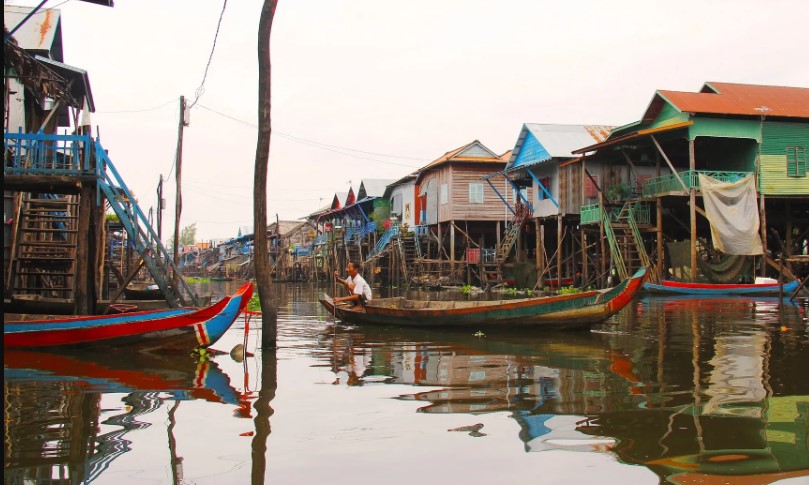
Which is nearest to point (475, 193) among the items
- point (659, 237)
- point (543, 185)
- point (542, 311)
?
point (543, 185)

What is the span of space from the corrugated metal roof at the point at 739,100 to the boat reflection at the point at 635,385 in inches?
369

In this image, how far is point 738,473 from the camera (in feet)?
14.6

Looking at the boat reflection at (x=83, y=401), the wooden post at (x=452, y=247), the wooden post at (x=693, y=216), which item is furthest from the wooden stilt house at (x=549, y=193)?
the boat reflection at (x=83, y=401)

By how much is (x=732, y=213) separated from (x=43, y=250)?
18.4 meters

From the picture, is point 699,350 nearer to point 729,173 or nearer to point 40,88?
point 40,88

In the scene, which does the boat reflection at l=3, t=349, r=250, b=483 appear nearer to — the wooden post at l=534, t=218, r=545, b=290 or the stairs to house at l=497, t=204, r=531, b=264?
the wooden post at l=534, t=218, r=545, b=290

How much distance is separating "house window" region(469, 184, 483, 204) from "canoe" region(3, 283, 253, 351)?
22.8 m

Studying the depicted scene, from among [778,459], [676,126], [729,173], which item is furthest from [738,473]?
[729,173]

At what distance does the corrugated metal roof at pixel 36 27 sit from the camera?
15414mm

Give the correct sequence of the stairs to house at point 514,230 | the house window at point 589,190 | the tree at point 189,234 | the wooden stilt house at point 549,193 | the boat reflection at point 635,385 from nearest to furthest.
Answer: the boat reflection at point 635,385 → the house window at point 589,190 → the wooden stilt house at point 549,193 → the stairs to house at point 514,230 → the tree at point 189,234

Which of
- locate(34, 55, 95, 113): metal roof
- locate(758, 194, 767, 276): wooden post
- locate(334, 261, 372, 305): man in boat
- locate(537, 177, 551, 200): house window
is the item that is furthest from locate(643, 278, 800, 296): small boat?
locate(34, 55, 95, 113): metal roof

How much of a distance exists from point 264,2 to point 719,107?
53.6ft

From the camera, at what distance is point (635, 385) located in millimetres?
7375

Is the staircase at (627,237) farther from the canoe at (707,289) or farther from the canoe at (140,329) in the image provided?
the canoe at (140,329)
